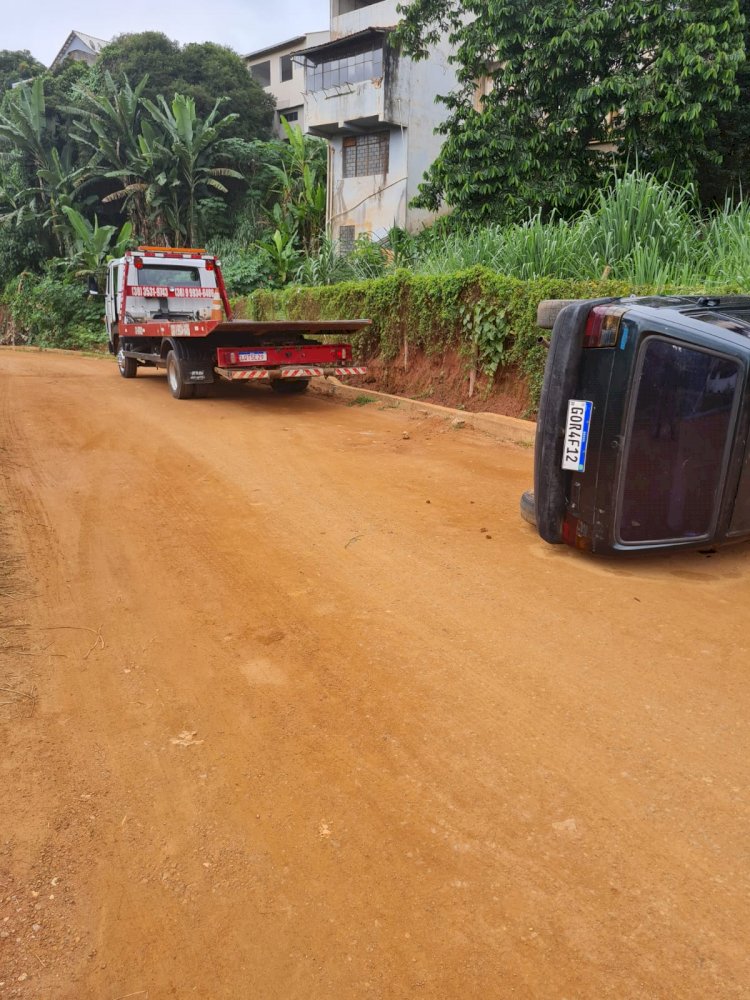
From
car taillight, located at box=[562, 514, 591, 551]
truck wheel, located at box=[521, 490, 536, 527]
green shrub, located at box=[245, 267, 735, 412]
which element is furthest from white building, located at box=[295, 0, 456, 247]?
car taillight, located at box=[562, 514, 591, 551]

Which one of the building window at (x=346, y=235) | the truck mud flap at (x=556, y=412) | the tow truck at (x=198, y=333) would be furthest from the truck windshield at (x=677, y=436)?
the building window at (x=346, y=235)

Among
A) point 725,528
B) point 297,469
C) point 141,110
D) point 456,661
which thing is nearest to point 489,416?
point 297,469

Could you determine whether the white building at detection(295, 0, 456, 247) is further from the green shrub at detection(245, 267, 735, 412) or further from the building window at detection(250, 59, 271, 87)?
the green shrub at detection(245, 267, 735, 412)

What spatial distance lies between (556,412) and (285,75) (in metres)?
37.1

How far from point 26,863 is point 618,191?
32.3 feet

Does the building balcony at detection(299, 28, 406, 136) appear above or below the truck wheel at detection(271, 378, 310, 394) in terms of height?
above

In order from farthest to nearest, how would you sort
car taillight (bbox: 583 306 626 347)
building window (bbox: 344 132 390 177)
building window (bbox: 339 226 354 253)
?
building window (bbox: 344 132 390 177) → building window (bbox: 339 226 354 253) → car taillight (bbox: 583 306 626 347)

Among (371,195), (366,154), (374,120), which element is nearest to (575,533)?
(371,195)

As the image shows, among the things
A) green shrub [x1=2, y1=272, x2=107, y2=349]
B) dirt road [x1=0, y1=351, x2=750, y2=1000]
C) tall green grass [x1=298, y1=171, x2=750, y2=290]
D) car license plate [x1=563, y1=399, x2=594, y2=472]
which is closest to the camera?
dirt road [x1=0, y1=351, x2=750, y2=1000]

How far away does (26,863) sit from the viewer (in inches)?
87.4

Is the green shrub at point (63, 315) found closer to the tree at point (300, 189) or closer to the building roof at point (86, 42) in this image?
the tree at point (300, 189)

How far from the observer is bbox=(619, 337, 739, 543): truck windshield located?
383 cm

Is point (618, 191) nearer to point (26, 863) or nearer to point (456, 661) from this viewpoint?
point (456, 661)

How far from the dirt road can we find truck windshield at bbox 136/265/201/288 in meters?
9.79
